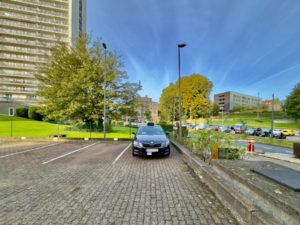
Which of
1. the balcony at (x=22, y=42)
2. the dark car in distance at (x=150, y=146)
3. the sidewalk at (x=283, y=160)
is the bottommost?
the sidewalk at (x=283, y=160)

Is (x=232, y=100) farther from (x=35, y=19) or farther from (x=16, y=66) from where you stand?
(x=16, y=66)

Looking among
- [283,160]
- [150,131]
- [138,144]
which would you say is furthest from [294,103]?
[138,144]

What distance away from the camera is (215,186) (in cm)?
399

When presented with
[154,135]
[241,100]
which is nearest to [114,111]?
[154,135]

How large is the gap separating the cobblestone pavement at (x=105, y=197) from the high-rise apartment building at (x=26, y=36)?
54.1 metres

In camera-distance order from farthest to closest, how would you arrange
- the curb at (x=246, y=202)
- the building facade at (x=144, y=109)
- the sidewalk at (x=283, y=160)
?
the building facade at (x=144, y=109) → the sidewalk at (x=283, y=160) → the curb at (x=246, y=202)

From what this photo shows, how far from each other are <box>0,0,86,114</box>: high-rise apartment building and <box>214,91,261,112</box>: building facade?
96.5 m

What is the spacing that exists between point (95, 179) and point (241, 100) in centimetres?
13656

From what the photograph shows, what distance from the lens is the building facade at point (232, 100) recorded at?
11450cm

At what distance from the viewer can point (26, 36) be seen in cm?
5275

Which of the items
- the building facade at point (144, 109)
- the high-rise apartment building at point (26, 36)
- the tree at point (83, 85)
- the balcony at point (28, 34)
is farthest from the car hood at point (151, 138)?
the balcony at point (28, 34)

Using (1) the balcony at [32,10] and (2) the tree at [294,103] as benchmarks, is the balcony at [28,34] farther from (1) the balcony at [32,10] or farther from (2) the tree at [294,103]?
(2) the tree at [294,103]

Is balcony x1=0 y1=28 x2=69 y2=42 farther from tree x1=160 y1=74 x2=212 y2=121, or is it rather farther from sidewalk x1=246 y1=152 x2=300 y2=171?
sidewalk x1=246 y1=152 x2=300 y2=171

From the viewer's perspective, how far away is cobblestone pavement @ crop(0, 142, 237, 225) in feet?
9.91
